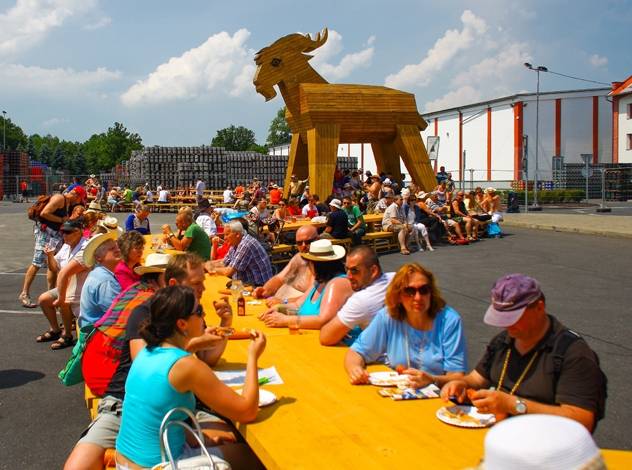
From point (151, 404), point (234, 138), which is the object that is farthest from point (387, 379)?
point (234, 138)

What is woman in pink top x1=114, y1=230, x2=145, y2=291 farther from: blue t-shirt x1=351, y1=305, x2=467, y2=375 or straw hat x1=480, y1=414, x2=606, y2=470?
straw hat x1=480, y1=414, x2=606, y2=470

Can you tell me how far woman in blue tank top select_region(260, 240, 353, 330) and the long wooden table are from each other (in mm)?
855

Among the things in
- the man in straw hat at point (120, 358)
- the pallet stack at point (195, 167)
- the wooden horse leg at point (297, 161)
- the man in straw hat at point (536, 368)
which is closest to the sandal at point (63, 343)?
the man in straw hat at point (120, 358)

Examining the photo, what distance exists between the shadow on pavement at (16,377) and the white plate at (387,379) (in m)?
4.18

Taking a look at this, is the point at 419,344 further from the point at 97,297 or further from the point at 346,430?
the point at 97,297

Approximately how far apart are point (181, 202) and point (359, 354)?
3124cm

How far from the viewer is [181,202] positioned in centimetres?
3403

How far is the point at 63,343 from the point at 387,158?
50.8 ft

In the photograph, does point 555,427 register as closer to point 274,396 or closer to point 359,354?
point 274,396

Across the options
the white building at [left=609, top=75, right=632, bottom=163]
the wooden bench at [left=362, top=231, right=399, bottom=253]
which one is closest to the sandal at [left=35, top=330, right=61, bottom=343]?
the wooden bench at [left=362, top=231, right=399, bottom=253]

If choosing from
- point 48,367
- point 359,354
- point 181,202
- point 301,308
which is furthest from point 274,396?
point 181,202

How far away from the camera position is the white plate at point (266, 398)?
10.7 ft

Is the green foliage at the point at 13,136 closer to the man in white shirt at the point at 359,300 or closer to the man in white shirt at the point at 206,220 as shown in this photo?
the man in white shirt at the point at 206,220

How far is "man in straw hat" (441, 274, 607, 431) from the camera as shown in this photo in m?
2.87
